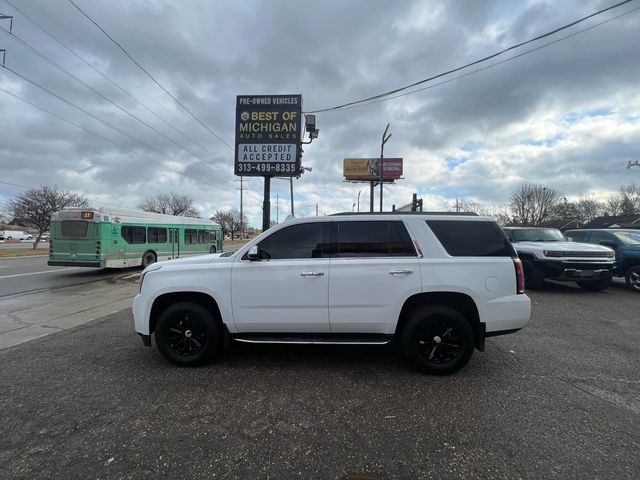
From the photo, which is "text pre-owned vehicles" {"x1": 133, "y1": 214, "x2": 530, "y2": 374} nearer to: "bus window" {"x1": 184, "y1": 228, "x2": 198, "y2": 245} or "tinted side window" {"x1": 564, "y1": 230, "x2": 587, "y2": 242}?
"tinted side window" {"x1": 564, "y1": 230, "x2": 587, "y2": 242}

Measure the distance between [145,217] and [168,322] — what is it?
1311cm

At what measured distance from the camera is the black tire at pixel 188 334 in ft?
11.9

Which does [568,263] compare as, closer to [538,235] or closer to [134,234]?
[538,235]

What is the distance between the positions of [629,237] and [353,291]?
1093cm

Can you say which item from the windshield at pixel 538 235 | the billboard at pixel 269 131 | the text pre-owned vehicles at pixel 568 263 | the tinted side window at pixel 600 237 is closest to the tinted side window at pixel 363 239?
the text pre-owned vehicles at pixel 568 263

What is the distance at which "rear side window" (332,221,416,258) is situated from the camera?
11.8 ft

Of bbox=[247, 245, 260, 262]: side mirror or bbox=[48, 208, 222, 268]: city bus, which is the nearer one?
bbox=[247, 245, 260, 262]: side mirror

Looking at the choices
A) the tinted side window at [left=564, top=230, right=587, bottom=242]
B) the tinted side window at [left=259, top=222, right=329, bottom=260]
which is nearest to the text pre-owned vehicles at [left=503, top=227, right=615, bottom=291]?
the tinted side window at [left=564, top=230, right=587, bottom=242]

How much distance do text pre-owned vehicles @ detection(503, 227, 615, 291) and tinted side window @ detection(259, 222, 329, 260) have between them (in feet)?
24.6

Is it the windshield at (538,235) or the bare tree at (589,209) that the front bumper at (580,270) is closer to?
the windshield at (538,235)

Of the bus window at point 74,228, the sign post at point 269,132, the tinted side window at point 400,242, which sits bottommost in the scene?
the tinted side window at point 400,242

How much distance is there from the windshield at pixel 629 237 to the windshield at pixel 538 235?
1492 mm

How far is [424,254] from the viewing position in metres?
3.54

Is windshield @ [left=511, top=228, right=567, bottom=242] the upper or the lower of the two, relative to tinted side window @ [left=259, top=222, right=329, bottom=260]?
upper
